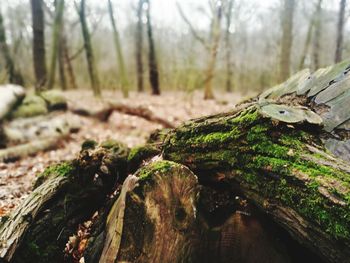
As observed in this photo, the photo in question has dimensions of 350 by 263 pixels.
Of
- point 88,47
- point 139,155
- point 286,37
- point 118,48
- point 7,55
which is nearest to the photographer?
point 139,155

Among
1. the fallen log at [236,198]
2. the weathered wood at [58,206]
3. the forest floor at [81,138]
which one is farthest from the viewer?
the forest floor at [81,138]

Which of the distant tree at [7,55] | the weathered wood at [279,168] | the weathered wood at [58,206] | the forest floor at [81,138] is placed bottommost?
the forest floor at [81,138]

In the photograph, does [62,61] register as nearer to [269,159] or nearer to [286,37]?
[286,37]

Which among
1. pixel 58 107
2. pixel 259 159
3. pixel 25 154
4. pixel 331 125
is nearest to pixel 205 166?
pixel 259 159

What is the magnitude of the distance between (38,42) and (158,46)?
12.1 metres

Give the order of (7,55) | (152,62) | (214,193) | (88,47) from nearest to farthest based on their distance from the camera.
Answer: (214,193) < (7,55) < (88,47) < (152,62)

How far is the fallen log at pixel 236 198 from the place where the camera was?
2.07m

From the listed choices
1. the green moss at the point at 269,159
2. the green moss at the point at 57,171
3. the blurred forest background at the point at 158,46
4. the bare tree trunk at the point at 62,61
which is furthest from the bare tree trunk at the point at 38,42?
the green moss at the point at 269,159

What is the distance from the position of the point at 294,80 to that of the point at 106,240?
2.99 metres

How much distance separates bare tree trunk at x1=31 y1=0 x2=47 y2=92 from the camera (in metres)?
10.7

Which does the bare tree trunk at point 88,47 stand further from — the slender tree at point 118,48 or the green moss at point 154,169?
the green moss at point 154,169

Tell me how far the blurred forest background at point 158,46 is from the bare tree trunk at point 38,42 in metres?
0.03

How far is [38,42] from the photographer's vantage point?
10875mm

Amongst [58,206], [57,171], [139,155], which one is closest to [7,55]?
[57,171]
